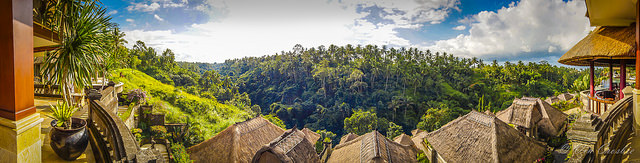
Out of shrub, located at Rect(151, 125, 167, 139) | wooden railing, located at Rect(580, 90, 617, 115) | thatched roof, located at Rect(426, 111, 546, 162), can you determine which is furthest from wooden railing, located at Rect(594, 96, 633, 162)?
shrub, located at Rect(151, 125, 167, 139)

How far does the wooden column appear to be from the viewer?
9.66ft

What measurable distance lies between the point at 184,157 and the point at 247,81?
54781mm

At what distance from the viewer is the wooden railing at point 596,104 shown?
23.4 feet

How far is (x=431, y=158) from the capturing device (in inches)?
436

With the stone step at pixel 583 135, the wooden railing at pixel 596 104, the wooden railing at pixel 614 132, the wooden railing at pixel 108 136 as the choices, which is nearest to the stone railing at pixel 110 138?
the wooden railing at pixel 108 136

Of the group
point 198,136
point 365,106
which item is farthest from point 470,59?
point 198,136

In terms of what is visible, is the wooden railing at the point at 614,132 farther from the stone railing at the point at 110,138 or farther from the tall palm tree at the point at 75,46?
the tall palm tree at the point at 75,46

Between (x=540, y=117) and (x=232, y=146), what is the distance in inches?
574

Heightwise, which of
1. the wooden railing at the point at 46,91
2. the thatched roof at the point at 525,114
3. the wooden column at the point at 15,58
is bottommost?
the thatched roof at the point at 525,114

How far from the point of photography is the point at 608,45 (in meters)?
6.68

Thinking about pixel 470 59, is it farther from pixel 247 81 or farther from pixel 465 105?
pixel 247 81

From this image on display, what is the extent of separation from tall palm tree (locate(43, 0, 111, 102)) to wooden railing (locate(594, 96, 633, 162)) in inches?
388

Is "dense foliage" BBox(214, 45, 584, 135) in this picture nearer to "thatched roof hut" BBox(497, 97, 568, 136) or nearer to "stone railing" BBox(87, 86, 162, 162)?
"thatched roof hut" BBox(497, 97, 568, 136)

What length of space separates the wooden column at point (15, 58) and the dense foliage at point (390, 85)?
37.5 m
